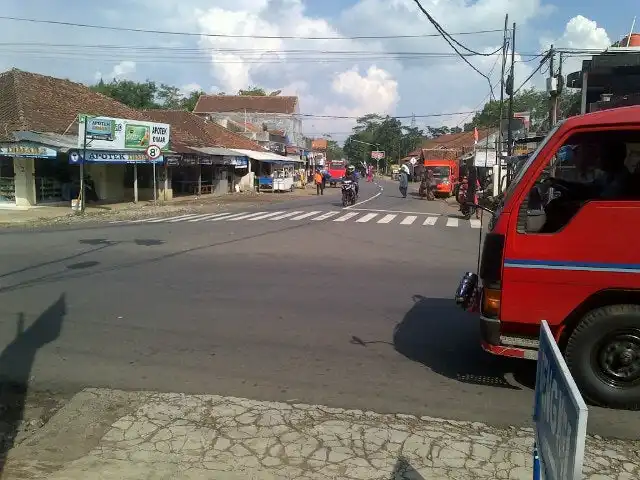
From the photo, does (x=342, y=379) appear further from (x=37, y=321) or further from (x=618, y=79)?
(x=618, y=79)

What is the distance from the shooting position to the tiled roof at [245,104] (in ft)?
228

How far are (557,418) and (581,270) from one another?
2.53m

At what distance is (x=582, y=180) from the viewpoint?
15.8ft

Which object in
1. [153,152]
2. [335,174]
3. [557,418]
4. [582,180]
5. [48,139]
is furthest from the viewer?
[335,174]

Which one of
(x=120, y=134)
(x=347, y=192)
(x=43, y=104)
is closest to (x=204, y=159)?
(x=120, y=134)

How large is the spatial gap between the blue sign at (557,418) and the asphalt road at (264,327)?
2048 mm

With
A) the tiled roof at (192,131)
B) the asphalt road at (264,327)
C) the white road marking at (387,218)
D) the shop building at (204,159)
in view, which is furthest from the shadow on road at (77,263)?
the tiled roof at (192,131)

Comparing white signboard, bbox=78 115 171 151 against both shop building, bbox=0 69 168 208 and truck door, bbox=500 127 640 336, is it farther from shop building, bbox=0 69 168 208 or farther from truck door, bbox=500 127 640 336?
truck door, bbox=500 127 640 336

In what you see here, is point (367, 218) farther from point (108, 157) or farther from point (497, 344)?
point (497, 344)

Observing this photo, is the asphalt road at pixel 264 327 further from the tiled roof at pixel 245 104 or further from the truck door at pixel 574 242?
the tiled roof at pixel 245 104

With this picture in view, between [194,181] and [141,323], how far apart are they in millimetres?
29805

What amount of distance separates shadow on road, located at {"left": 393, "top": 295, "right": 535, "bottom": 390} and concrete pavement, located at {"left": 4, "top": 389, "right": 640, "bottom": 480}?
1005 mm

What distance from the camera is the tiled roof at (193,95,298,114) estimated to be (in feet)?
228

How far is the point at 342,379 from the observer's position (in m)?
4.83
